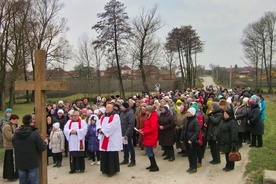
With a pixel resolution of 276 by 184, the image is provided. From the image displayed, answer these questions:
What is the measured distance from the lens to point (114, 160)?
294 inches

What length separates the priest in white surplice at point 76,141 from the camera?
A: 7.68 m

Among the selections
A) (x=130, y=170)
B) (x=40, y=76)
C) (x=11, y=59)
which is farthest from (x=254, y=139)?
(x=11, y=59)

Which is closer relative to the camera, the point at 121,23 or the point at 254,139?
the point at 254,139

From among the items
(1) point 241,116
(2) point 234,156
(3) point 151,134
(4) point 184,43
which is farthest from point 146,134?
(4) point 184,43

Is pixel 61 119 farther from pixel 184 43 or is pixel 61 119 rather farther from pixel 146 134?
pixel 184 43

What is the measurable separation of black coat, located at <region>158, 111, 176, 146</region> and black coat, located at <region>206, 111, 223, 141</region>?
3.68ft

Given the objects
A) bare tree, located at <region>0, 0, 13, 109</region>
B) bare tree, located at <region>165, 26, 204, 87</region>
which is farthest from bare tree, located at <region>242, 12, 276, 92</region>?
bare tree, located at <region>0, 0, 13, 109</region>

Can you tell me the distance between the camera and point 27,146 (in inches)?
211

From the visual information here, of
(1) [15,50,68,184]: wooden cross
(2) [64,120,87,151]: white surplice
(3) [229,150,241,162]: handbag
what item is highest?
(1) [15,50,68,184]: wooden cross

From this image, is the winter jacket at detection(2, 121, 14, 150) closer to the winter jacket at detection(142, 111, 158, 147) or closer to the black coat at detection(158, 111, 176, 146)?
the winter jacket at detection(142, 111, 158, 147)

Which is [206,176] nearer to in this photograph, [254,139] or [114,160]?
[114,160]

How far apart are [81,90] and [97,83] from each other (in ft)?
8.22

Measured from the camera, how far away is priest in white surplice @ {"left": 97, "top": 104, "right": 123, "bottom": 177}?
730 centimetres

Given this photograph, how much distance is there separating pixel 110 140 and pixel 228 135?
2.91m
